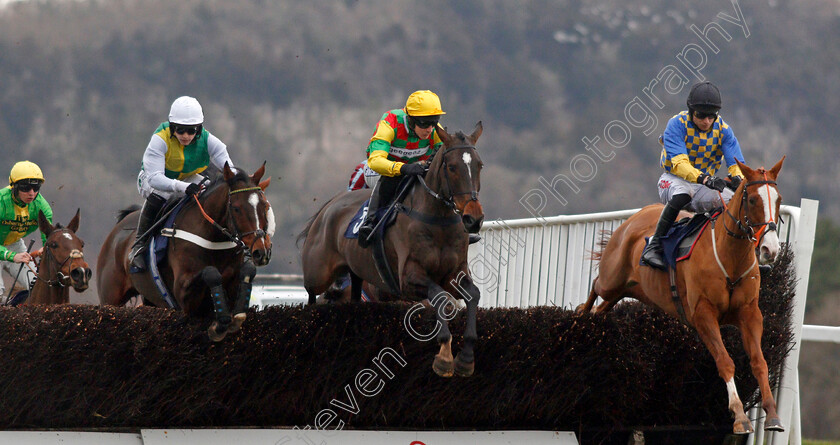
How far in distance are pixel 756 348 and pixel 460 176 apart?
204 centimetres

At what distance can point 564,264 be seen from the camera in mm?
Answer: 8812

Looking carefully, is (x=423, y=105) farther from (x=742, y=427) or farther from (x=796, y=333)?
(x=796, y=333)

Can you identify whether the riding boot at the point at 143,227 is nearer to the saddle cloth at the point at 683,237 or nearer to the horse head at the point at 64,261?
the horse head at the point at 64,261

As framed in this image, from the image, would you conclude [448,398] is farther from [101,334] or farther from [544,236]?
[544,236]

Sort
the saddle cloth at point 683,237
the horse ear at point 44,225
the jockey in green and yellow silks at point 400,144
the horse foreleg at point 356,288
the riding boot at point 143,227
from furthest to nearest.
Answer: the horse ear at point 44,225, the horse foreleg at point 356,288, the riding boot at point 143,227, the jockey in green and yellow silks at point 400,144, the saddle cloth at point 683,237

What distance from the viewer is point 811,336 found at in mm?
7328

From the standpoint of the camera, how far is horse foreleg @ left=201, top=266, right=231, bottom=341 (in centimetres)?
592

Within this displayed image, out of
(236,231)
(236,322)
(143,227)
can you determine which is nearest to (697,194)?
(236,231)

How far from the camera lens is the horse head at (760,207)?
565 cm

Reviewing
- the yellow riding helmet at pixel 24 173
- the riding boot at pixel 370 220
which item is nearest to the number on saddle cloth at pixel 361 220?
the riding boot at pixel 370 220

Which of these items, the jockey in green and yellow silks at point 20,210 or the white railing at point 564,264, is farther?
the jockey in green and yellow silks at point 20,210

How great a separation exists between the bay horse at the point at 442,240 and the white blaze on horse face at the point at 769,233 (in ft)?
5.15

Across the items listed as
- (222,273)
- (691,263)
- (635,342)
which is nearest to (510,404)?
(635,342)

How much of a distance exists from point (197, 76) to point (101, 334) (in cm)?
2326
